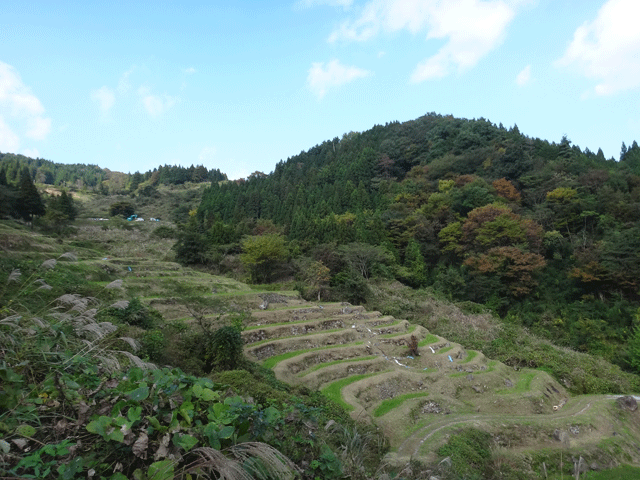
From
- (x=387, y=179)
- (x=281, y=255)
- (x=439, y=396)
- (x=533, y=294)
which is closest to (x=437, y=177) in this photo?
(x=387, y=179)

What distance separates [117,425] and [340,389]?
9.82 meters

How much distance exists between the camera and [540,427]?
32.7 feet

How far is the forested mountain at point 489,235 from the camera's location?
68.9 ft

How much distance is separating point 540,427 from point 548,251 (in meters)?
20.1

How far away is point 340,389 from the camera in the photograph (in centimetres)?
1065

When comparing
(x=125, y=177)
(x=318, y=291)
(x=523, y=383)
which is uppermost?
(x=125, y=177)

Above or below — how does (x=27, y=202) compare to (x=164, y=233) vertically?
above

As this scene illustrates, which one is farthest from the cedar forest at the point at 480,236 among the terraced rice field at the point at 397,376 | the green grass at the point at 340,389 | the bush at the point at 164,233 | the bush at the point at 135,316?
the bush at the point at 135,316

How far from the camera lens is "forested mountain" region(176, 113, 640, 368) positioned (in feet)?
68.9

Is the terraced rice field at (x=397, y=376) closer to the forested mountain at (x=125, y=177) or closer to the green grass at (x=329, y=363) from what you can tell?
the green grass at (x=329, y=363)

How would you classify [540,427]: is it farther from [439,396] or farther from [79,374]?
[79,374]

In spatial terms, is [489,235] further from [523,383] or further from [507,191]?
[523,383]

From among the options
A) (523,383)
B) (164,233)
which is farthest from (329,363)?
(164,233)

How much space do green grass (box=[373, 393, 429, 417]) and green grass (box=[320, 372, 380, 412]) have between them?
42.1 inches
